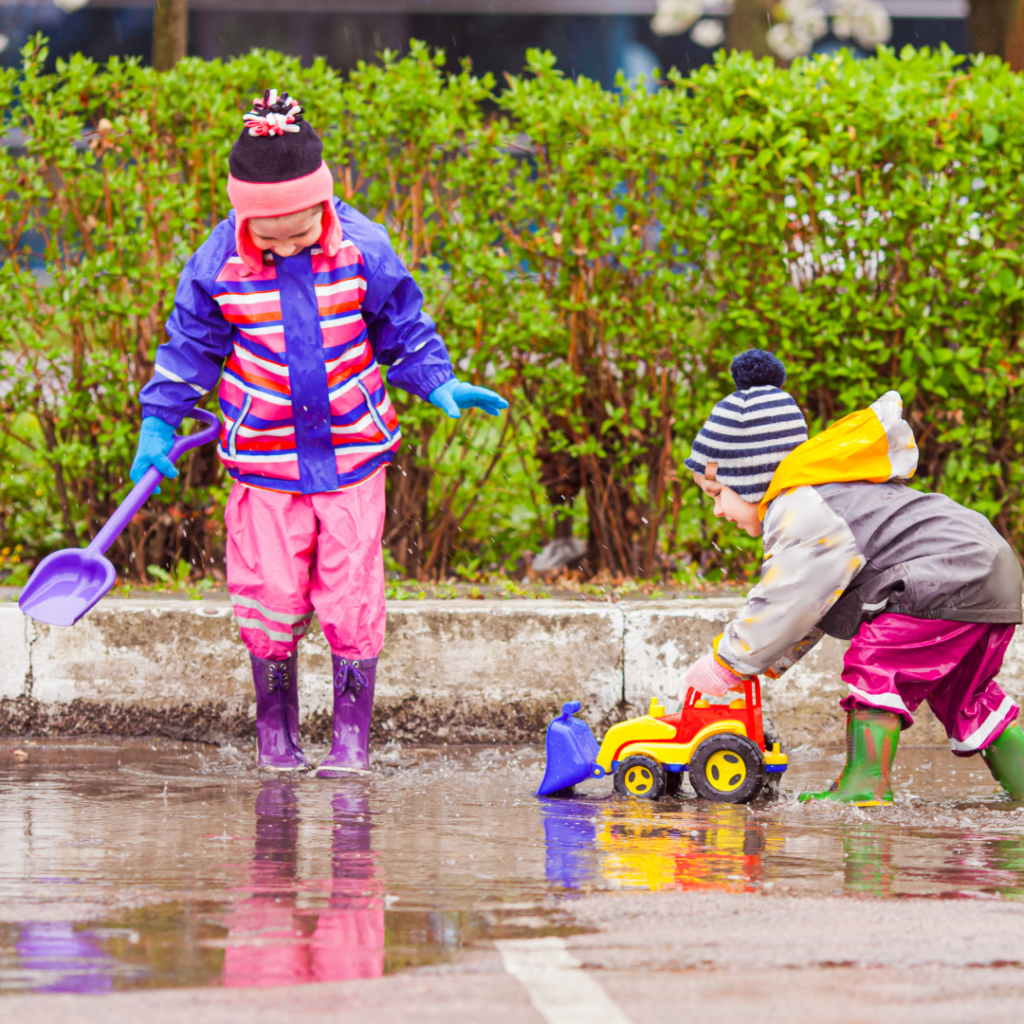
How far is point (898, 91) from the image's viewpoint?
543cm

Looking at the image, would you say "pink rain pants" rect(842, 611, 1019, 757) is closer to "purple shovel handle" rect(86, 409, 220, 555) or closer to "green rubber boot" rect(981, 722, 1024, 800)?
"green rubber boot" rect(981, 722, 1024, 800)

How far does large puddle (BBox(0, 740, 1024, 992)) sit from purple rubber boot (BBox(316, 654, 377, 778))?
0.10m

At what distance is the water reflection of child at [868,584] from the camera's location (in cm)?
380

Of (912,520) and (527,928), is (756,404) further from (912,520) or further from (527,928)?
(527,928)

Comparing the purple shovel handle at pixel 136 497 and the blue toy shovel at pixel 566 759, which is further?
the purple shovel handle at pixel 136 497

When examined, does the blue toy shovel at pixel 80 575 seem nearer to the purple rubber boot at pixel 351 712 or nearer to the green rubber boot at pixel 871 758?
the purple rubber boot at pixel 351 712

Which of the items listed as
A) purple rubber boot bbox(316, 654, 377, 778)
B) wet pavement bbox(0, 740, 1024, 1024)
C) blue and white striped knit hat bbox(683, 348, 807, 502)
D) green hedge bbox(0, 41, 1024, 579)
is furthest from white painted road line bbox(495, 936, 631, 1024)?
green hedge bbox(0, 41, 1024, 579)

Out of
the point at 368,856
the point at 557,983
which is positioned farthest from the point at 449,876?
the point at 557,983

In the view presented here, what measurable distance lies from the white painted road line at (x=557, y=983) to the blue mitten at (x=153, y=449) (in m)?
2.26

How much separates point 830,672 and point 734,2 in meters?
10.2

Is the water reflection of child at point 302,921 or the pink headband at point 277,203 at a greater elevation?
the pink headband at point 277,203

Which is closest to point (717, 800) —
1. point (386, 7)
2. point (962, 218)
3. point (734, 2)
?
point (962, 218)

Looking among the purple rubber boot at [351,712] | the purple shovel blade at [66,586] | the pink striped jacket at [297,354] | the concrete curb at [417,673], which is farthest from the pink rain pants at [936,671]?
the purple shovel blade at [66,586]

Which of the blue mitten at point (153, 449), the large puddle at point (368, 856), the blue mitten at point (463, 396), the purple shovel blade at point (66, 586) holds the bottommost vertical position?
the large puddle at point (368, 856)
